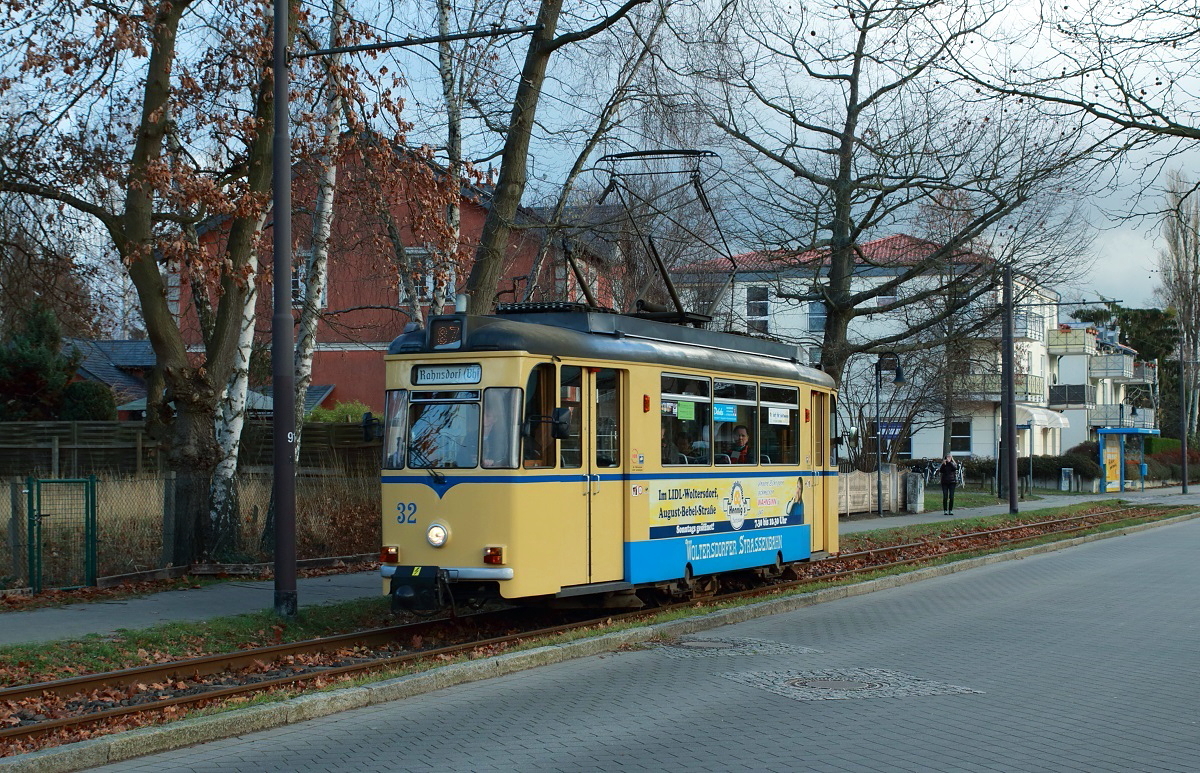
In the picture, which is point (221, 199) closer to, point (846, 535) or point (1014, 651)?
point (1014, 651)

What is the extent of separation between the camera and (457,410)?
38.7 feet

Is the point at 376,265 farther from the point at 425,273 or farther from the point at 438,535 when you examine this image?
the point at 438,535

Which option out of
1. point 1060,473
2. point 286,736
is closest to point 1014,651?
point 286,736

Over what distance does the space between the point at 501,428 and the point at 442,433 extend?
26.4 inches

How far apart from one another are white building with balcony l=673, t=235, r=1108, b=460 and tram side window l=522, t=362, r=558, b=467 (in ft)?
Answer: 23.0

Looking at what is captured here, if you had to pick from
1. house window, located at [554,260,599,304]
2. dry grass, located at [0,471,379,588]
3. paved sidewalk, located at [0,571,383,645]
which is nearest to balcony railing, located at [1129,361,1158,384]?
house window, located at [554,260,599,304]

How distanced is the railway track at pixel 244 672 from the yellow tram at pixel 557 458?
53 cm

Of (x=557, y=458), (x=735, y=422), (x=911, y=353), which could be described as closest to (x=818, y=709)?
(x=557, y=458)

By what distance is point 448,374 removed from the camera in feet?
38.8

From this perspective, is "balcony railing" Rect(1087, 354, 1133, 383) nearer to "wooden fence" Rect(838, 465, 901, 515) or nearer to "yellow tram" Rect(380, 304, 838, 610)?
"wooden fence" Rect(838, 465, 901, 515)

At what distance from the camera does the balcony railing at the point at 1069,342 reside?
240 ft

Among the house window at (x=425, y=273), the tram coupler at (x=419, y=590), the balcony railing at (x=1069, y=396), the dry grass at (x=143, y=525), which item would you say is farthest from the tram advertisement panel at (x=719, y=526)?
the balcony railing at (x=1069, y=396)

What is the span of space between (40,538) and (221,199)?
4.63 metres

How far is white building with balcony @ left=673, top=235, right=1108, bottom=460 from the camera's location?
26844mm
